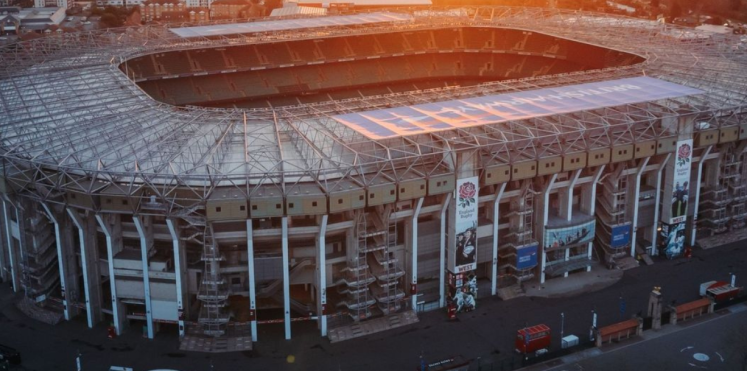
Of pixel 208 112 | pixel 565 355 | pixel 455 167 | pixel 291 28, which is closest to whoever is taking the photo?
pixel 565 355

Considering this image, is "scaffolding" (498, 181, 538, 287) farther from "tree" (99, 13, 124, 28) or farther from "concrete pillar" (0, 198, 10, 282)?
"tree" (99, 13, 124, 28)

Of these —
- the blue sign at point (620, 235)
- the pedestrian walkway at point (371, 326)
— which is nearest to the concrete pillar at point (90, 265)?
the pedestrian walkway at point (371, 326)

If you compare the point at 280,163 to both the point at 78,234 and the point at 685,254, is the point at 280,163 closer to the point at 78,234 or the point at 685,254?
the point at 78,234

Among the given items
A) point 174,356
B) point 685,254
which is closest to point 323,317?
point 174,356

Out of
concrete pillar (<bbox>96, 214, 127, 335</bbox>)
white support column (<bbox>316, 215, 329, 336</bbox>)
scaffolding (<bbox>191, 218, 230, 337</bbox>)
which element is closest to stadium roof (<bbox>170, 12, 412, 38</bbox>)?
concrete pillar (<bbox>96, 214, 127, 335</bbox>)

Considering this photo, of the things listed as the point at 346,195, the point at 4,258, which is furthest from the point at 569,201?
the point at 4,258

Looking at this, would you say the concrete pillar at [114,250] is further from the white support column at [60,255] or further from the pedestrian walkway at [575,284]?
the pedestrian walkway at [575,284]

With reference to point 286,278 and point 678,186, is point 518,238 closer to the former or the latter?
Result: point 678,186
